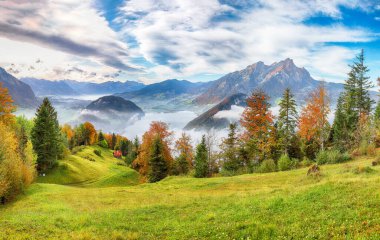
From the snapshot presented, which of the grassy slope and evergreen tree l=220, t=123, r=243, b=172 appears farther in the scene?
the grassy slope

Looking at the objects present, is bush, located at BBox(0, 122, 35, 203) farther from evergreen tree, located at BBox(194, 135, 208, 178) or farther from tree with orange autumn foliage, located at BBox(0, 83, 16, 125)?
evergreen tree, located at BBox(194, 135, 208, 178)

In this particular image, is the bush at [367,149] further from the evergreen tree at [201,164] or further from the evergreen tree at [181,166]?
the evergreen tree at [181,166]

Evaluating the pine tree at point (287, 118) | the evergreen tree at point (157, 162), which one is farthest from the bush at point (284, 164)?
the evergreen tree at point (157, 162)

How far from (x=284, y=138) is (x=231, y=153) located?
11057 mm

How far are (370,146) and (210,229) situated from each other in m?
41.7

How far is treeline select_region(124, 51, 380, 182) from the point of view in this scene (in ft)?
161

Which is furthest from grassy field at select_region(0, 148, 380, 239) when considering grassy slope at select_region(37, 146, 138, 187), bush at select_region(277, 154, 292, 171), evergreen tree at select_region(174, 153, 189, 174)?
grassy slope at select_region(37, 146, 138, 187)

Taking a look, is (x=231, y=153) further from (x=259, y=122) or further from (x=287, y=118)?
(x=287, y=118)

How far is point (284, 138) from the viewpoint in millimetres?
53875

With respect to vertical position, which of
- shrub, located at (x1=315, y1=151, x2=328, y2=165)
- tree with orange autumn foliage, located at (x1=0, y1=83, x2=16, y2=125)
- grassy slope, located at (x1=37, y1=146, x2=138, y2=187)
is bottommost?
grassy slope, located at (x1=37, y1=146, x2=138, y2=187)

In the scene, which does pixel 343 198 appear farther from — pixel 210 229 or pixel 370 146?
pixel 370 146

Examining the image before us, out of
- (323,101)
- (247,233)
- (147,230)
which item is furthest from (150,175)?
(247,233)

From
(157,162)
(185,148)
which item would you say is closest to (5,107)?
(157,162)

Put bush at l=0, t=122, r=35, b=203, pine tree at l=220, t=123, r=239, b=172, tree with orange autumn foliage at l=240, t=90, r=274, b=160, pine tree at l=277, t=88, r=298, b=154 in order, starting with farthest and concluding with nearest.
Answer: pine tree at l=220, t=123, r=239, b=172 → pine tree at l=277, t=88, r=298, b=154 → tree with orange autumn foliage at l=240, t=90, r=274, b=160 → bush at l=0, t=122, r=35, b=203
